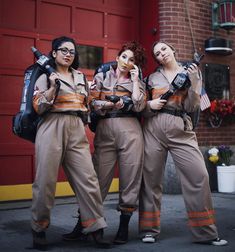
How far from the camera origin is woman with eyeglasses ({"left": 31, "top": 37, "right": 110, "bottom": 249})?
3986 mm

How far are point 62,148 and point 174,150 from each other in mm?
1045

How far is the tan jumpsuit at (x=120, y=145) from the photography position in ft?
14.1

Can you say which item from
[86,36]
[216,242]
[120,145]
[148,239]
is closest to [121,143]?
[120,145]

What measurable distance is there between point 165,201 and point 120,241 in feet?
8.12

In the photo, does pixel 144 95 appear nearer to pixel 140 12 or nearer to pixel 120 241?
pixel 120 241

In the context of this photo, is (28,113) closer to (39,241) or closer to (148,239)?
(39,241)

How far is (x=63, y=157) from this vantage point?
412cm

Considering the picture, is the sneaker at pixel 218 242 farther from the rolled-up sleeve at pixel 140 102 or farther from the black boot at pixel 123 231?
the rolled-up sleeve at pixel 140 102

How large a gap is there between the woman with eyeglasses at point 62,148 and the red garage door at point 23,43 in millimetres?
2277

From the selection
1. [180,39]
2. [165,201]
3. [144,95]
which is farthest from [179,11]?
[144,95]

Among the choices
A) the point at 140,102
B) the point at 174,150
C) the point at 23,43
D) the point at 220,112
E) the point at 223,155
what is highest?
the point at 23,43

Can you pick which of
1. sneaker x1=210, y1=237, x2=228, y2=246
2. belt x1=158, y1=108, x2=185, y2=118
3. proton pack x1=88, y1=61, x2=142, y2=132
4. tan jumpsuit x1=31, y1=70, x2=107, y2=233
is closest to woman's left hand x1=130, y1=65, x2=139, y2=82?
proton pack x1=88, y1=61, x2=142, y2=132

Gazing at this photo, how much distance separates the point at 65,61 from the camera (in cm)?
418

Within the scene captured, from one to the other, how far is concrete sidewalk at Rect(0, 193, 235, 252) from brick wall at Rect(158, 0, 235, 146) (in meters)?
1.32
